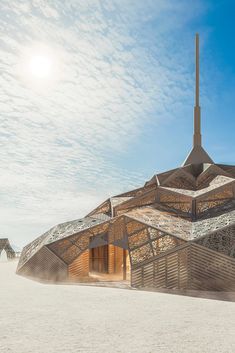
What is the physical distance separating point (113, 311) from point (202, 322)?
3.11 m

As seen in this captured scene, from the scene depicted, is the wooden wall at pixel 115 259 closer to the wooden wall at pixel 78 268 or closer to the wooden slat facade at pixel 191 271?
the wooden wall at pixel 78 268

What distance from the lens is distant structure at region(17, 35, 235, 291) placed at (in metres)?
16.2

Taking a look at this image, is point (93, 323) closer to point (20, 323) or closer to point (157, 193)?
point (20, 323)

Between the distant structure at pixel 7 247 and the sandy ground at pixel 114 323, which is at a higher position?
the distant structure at pixel 7 247

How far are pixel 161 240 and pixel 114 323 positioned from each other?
8.59 metres

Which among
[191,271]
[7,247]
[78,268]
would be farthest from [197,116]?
[7,247]

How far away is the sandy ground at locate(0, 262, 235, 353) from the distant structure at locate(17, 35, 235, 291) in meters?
2.15

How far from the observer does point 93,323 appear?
31.6ft

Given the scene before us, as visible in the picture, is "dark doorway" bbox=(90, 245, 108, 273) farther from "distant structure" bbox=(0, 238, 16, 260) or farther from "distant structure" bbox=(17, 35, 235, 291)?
"distant structure" bbox=(0, 238, 16, 260)

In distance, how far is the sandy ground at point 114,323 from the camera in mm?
7582

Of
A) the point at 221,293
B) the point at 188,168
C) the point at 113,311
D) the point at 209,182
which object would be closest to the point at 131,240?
the point at 221,293

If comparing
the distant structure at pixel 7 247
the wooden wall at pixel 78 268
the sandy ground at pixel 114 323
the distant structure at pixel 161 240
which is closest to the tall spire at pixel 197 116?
the distant structure at pixel 161 240

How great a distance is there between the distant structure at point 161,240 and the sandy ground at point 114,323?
2.15 m

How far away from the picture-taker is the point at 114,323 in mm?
9609
